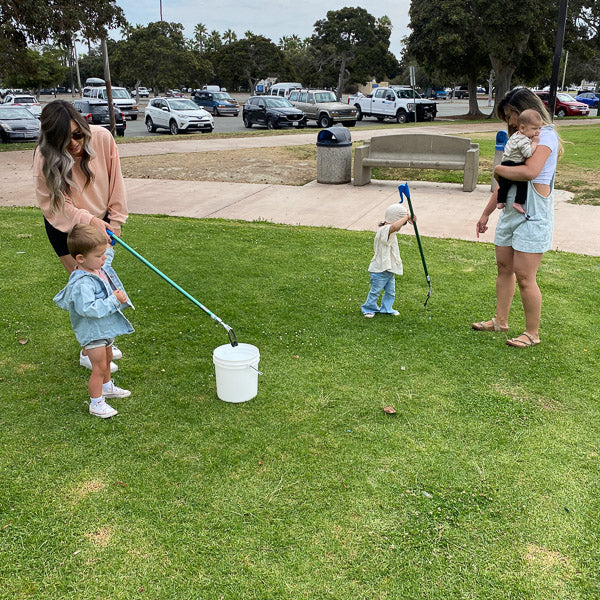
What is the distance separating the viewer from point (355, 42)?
58.3 m

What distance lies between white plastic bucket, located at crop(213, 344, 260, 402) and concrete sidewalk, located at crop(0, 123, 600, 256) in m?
4.55

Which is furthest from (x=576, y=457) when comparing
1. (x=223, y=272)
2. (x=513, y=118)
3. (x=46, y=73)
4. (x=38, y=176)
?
(x=46, y=73)

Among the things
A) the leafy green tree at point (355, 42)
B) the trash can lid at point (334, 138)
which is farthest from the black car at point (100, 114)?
the leafy green tree at point (355, 42)

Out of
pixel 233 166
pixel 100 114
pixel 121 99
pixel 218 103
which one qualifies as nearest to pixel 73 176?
pixel 233 166

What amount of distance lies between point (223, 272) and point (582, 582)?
4442 mm

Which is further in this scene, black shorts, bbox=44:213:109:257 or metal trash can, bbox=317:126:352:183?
metal trash can, bbox=317:126:352:183

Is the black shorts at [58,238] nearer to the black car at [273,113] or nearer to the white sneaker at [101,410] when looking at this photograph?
the white sneaker at [101,410]

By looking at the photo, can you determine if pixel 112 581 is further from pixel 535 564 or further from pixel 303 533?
pixel 535 564

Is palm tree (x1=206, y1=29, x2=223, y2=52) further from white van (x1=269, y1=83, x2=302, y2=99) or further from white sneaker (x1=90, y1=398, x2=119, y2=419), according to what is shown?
white sneaker (x1=90, y1=398, x2=119, y2=419)

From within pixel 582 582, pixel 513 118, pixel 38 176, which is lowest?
pixel 582 582

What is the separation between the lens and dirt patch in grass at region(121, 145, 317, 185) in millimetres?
11872

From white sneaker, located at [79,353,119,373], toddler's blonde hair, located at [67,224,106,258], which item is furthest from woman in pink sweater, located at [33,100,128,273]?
white sneaker, located at [79,353,119,373]

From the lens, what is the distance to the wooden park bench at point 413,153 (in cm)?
1047

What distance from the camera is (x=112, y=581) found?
240cm
